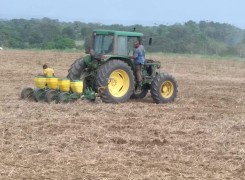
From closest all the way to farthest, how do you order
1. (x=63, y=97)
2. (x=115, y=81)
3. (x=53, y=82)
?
(x=63, y=97)
(x=53, y=82)
(x=115, y=81)

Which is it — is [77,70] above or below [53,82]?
above

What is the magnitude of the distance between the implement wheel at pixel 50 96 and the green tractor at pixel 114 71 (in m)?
0.77

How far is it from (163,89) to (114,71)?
167 cm

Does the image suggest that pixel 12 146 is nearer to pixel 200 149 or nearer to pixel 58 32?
pixel 200 149

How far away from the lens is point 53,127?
30.2ft

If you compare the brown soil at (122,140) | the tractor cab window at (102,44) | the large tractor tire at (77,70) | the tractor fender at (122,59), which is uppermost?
the tractor cab window at (102,44)

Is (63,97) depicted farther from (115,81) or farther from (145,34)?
(145,34)

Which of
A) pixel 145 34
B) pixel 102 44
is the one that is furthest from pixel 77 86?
pixel 145 34

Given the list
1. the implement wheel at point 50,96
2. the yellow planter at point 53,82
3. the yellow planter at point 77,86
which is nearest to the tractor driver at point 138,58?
the yellow planter at point 77,86

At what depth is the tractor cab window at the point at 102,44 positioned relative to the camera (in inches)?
503

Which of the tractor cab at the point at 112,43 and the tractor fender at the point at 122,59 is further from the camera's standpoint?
the tractor cab at the point at 112,43

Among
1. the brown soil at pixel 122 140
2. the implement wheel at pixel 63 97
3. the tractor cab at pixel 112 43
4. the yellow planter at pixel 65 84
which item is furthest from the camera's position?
the tractor cab at pixel 112 43

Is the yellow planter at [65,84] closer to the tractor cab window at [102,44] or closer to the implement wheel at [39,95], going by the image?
the implement wheel at [39,95]

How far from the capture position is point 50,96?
38.6ft
